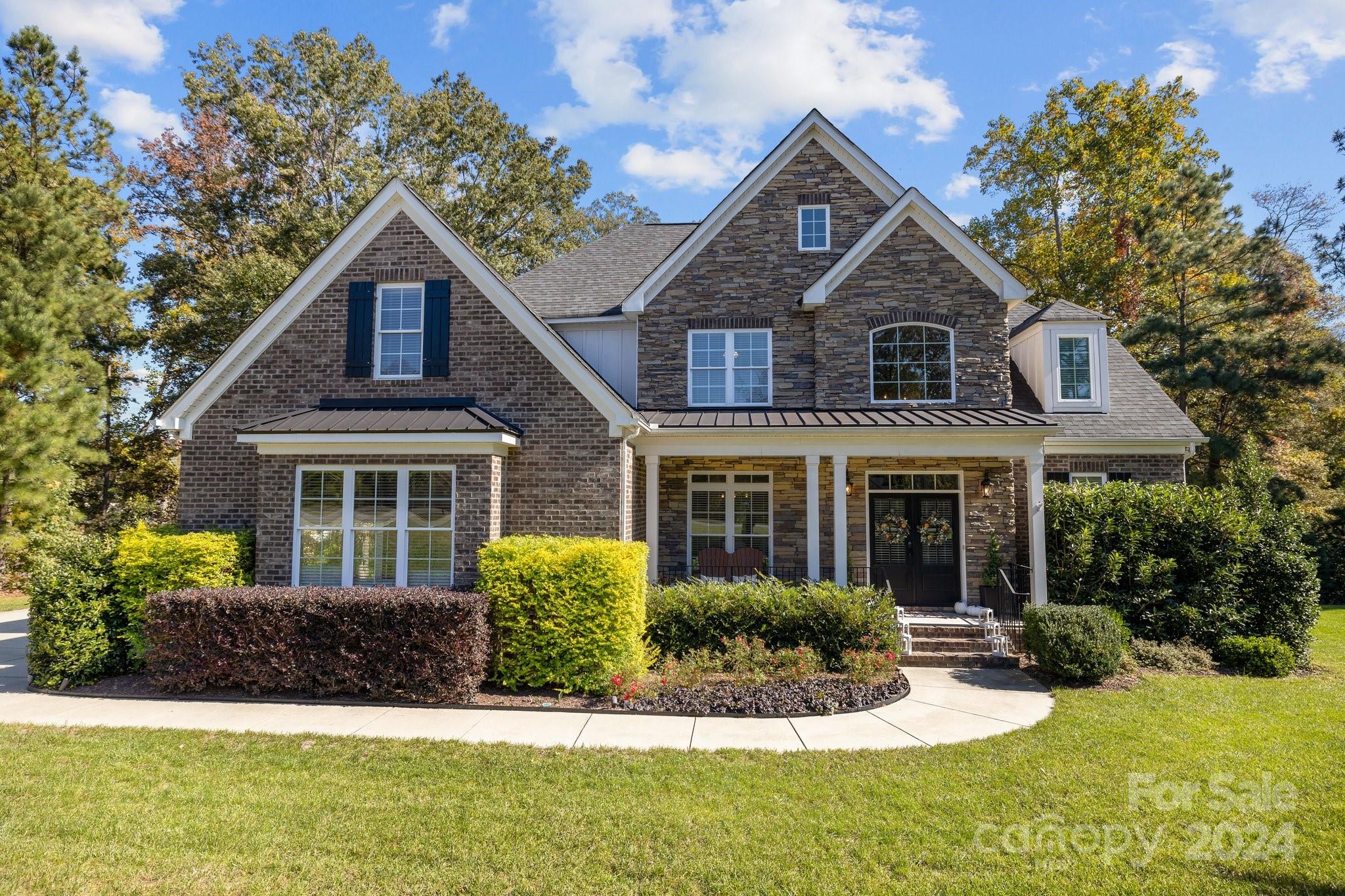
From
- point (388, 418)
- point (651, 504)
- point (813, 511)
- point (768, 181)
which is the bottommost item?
point (813, 511)

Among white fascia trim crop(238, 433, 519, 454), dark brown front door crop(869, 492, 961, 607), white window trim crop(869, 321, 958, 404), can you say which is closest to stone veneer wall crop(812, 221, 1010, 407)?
white window trim crop(869, 321, 958, 404)

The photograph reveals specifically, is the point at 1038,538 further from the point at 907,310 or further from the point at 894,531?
the point at 907,310

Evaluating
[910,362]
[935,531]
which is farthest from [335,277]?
[935,531]

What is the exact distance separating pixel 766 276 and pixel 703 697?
896 centimetres

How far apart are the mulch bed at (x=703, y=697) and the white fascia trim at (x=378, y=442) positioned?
338 cm

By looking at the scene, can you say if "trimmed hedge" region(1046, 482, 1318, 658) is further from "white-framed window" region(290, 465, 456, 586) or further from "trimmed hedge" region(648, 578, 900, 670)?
"white-framed window" region(290, 465, 456, 586)

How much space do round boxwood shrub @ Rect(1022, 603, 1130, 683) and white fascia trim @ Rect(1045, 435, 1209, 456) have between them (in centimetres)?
514

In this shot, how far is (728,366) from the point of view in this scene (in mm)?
13953

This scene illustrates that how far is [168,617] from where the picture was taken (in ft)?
28.0

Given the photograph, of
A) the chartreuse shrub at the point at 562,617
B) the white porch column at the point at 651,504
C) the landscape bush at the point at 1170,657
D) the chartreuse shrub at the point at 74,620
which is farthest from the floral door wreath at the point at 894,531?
the chartreuse shrub at the point at 74,620

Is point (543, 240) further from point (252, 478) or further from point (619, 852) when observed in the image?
point (619, 852)

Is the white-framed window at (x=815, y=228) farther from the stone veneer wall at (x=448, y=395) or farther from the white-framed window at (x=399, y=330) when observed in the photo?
the white-framed window at (x=399, y=330)

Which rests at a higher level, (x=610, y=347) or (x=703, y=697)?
(x=610, y=347)

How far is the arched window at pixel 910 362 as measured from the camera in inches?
527
